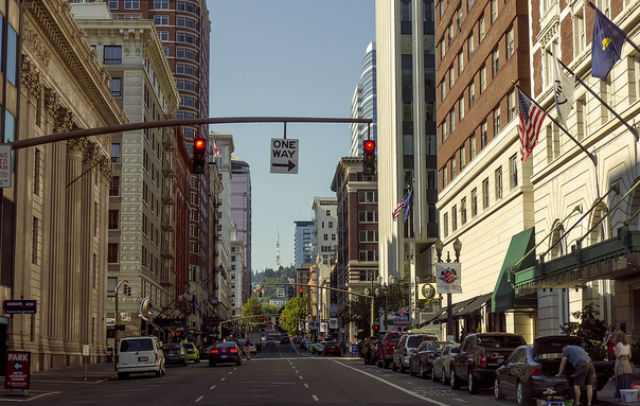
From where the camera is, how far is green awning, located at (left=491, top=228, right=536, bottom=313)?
43.3 metres

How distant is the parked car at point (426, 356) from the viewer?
37.2m

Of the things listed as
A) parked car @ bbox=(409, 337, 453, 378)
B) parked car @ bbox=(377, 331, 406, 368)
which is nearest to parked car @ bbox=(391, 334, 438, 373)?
parked car @ bbox=(409, 337, 453, 378)

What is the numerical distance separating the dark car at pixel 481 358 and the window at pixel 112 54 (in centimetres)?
6128

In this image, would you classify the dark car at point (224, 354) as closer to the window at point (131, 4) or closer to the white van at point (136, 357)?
the white van at point (136, 357)

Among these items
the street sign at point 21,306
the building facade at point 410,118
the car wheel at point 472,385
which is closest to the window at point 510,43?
the car wheel at point 472,385

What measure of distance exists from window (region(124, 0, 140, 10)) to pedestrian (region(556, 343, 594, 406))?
115 meters

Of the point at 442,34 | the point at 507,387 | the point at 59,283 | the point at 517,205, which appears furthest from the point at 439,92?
the point at 507,387

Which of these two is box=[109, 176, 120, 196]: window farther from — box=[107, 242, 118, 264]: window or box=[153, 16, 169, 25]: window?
box=[153, 16, 169, 25]: window

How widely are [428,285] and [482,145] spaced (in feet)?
38.3

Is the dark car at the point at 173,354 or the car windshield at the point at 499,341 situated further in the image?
the dark car at the point at 173,354

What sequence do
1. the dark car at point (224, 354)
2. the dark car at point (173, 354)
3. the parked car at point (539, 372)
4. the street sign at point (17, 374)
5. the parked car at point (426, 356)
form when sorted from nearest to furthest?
the parked car at point (539, 372) → the street sign at point (17, 374) → the parked car at point (426, 356) → the dark car at point (224, 354) → the dark car at point (173, 354)

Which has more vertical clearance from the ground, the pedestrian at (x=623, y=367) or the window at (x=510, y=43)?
the window at (x=510, y=43)

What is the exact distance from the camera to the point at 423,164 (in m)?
99.3

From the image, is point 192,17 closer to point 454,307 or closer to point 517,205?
point 454,307
